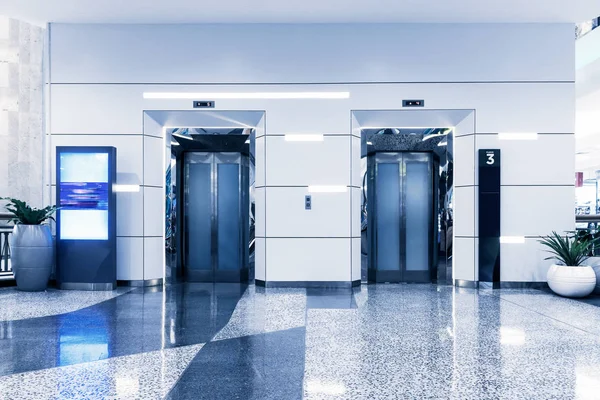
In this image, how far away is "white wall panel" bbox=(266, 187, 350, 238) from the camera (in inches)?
296

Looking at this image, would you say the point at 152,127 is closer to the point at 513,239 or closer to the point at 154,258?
the point at 154,258

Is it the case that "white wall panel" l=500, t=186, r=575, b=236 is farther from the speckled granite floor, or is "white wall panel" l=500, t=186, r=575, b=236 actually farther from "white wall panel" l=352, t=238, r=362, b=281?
"white wall panel" l=352, t=238, r=362, b=281

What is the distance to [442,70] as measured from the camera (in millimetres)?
7543

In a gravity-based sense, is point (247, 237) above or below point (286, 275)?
above

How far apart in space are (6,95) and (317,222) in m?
16.3

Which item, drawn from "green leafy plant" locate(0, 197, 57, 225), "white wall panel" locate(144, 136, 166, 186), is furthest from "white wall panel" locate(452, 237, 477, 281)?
"green leafy plant" locate(0, 197, 57, 225)

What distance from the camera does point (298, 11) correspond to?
7.09 metres

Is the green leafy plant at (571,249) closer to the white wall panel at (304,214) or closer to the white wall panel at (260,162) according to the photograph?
the white wall panel at (304,214)

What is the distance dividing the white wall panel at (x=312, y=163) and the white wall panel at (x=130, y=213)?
2.27 metres

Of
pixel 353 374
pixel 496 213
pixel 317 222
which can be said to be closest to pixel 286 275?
pixel 317 222

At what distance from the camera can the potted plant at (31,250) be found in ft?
22.6

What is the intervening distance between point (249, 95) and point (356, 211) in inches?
105

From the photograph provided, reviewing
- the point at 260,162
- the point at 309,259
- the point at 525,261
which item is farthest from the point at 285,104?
the point at 525,261

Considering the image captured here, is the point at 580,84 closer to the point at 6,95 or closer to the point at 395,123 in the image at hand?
the point at 395,123
